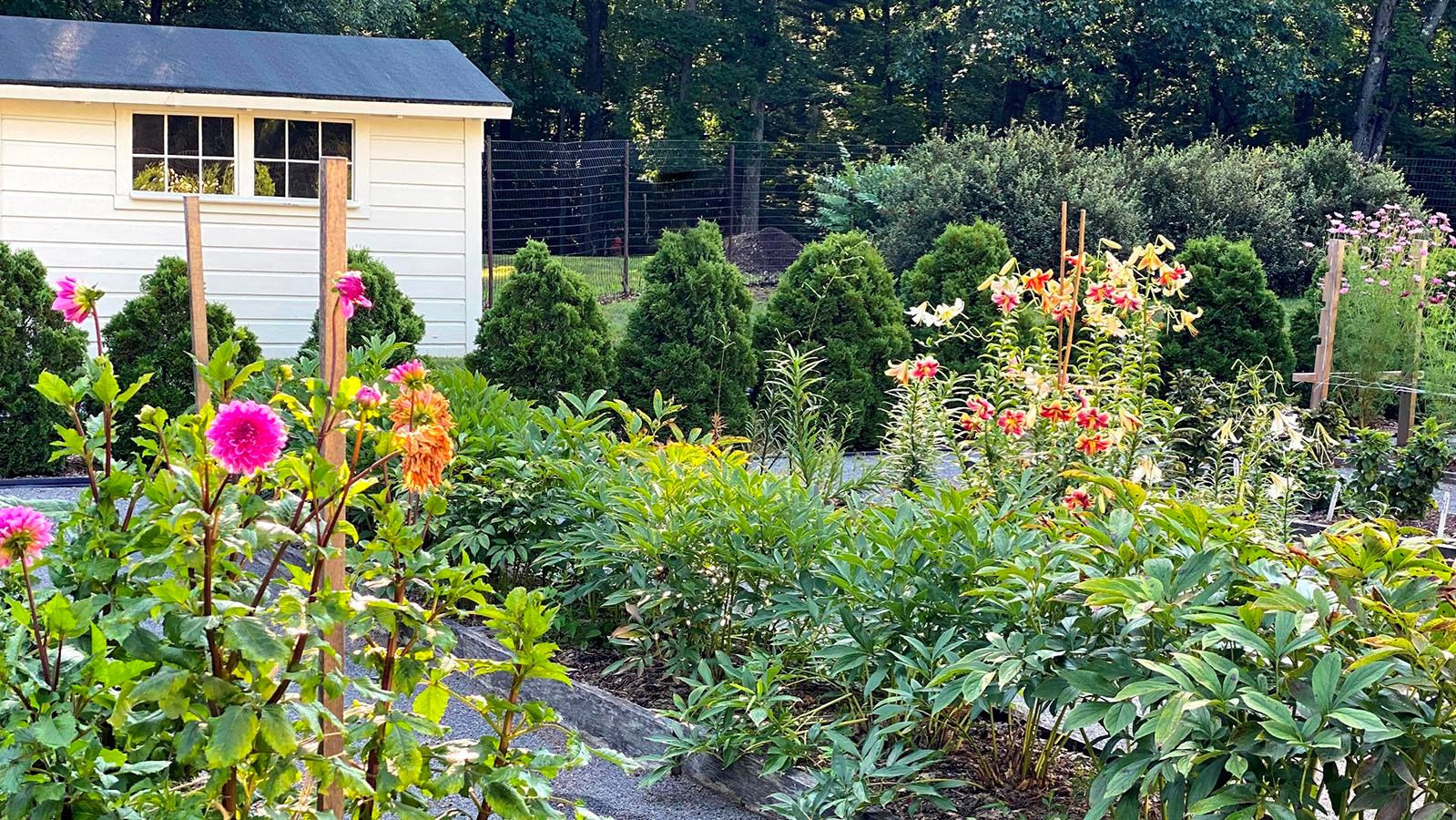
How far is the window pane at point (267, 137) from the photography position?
9.79 meters

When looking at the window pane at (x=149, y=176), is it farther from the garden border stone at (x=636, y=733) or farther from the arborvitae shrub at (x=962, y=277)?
the garden border stone at (x=636, y=733)

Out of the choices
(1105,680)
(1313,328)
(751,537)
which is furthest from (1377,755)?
(1313,328)

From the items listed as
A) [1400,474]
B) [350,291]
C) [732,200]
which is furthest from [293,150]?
[350,291]

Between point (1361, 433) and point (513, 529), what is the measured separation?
4231 mm

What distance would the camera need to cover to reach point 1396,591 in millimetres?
2258

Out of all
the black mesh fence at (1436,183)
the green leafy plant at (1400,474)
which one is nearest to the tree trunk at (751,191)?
the black mesh fence at (1436,183)

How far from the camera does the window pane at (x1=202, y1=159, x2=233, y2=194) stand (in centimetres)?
966

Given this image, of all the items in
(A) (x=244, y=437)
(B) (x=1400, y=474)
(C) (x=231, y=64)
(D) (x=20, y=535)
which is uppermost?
(C) (x=231, y=64)

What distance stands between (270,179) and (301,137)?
0.38m

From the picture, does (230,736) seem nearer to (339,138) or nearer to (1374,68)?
(339,138)

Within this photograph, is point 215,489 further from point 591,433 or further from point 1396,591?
point 591,433

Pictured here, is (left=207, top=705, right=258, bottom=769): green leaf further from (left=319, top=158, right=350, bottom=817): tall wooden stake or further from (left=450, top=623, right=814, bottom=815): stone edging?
(left=450, top=623, right=814, bottom=815): stone edging

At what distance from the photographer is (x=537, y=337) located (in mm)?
7359

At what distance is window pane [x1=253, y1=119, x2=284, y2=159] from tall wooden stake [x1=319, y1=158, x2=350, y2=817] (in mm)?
7617
